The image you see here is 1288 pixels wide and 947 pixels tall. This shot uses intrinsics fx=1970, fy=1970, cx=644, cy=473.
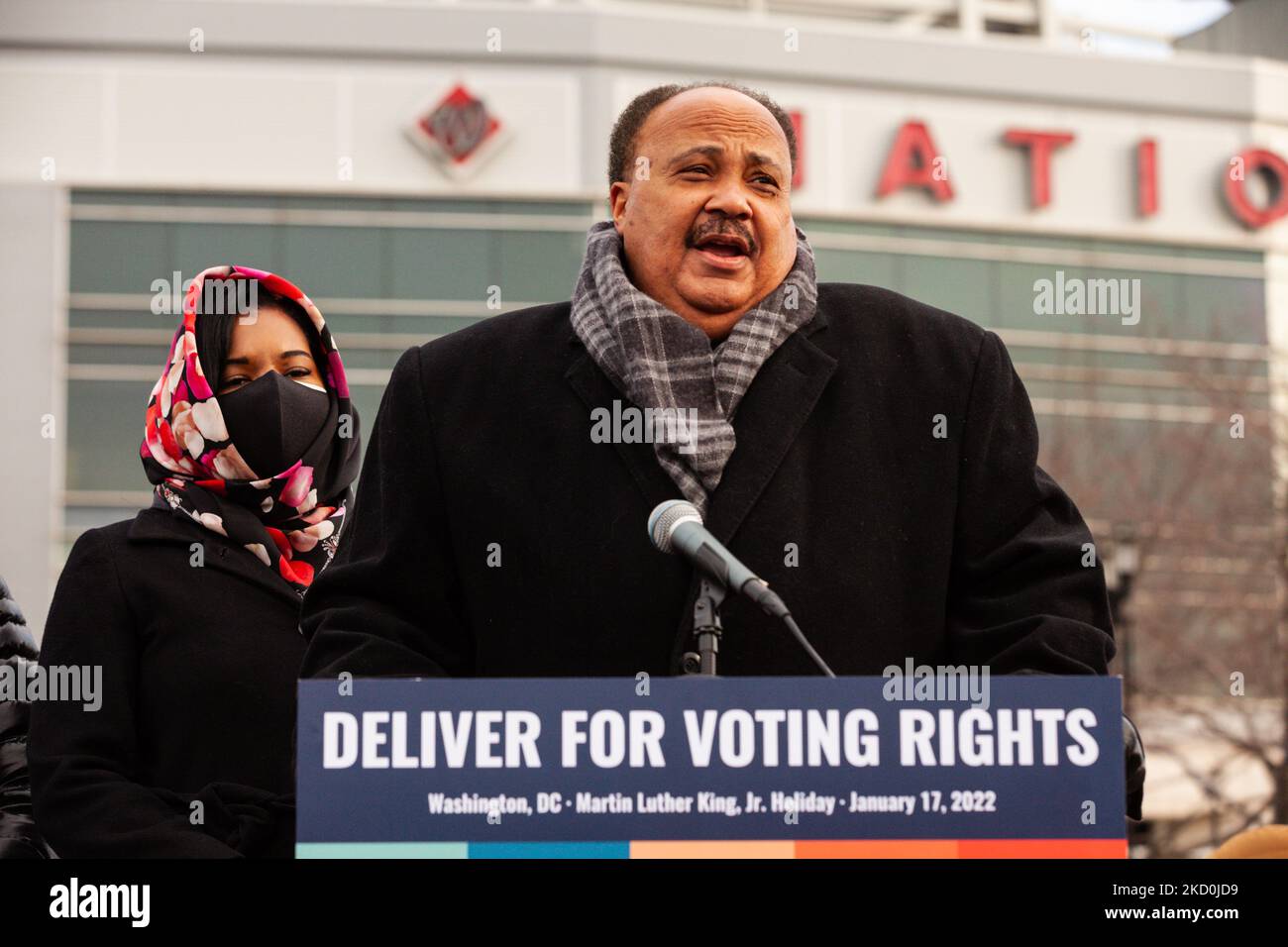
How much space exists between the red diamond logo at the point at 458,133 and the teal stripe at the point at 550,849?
26217 millimetres

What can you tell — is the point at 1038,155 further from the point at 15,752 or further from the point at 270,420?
the point at 15,752

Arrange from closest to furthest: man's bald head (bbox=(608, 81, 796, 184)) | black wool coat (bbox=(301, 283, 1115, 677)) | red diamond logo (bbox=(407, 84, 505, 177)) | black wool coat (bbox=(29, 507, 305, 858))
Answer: black wool coat (bbox=(301, 283, 1115, 677)) < man's bald head (bbox=(608, 81, 796, 184)) < black wool coat (bbox=(29, 507, 305, 858)) < red diamond logo (bbox=(407, 84, 505, 177))

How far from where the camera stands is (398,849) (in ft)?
7.79

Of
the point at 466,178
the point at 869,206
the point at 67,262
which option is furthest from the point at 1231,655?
the point at 67,262

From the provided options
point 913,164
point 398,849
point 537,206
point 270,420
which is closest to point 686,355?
point 398,849

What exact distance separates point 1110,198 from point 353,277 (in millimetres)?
12424

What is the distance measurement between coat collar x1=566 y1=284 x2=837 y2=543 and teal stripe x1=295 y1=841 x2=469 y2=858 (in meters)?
0.91

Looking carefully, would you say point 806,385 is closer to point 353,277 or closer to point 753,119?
point 753,119

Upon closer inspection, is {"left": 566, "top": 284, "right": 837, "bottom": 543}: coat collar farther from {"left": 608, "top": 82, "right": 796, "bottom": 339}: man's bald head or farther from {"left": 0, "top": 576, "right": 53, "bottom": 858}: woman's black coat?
{"left": 0, "top": 576, "right": 53, "bottom": 858}: woman's black coat

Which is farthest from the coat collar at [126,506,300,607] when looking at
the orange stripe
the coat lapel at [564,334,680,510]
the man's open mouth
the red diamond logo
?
the red diamond logo

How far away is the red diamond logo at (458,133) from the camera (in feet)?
92.0

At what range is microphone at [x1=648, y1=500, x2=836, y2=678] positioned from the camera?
102 inches

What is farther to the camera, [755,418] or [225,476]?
[225,476]

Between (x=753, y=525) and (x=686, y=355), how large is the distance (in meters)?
0.33
